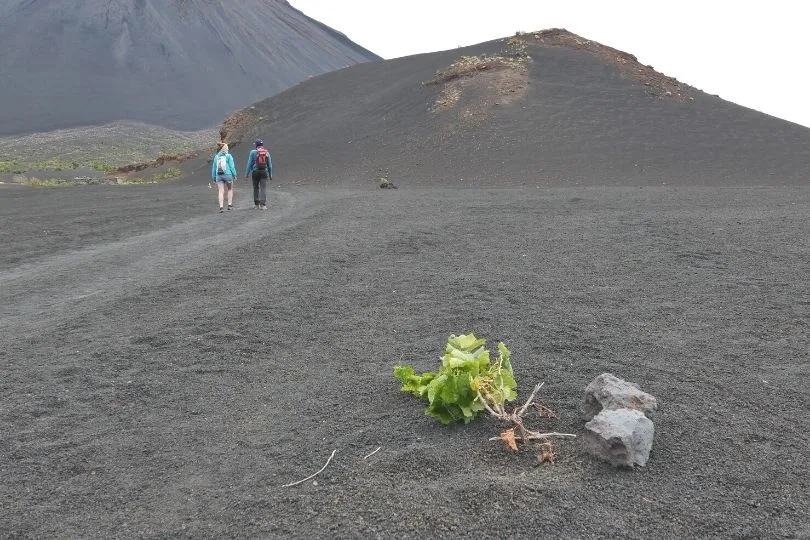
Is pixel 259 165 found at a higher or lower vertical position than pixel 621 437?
higher

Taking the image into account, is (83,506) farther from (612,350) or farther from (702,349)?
(702,349)

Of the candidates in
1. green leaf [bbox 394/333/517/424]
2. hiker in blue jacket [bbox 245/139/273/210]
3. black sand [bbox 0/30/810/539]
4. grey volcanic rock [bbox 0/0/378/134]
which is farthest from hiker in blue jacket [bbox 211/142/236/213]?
grey volcanic rock [bbox 0/0/378/134]

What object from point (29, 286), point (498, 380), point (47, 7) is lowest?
point (29, 286)

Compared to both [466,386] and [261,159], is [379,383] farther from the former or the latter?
[261,159]

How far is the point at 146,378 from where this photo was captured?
420 cm

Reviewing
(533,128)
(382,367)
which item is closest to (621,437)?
(382,367)

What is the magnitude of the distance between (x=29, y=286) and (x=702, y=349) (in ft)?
21.9

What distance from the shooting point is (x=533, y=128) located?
2916cm

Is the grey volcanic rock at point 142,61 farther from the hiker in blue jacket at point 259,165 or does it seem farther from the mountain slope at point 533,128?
the hiker in blue jacket at point 259,165

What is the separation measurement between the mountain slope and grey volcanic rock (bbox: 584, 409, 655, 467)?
2065 centimetres

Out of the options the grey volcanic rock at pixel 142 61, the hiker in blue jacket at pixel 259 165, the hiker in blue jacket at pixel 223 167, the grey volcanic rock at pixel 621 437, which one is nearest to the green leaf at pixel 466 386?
the grey volcanic rock at pixel 621 437

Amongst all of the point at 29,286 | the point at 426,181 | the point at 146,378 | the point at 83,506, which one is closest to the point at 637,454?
the point at 83,506

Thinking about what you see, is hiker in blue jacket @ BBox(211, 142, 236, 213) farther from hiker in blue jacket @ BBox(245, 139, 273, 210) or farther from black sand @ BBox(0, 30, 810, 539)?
black sand @ BBox(0, 30, 810, 539)

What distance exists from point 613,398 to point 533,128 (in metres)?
27.3
